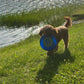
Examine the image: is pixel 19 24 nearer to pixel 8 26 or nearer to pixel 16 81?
pixel 8 26

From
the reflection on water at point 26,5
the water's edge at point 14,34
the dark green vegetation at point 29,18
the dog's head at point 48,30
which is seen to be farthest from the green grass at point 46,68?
the reflection on water at point 26,5

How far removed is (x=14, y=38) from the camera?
1358cm

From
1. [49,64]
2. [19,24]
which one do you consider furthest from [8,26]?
[49,64]

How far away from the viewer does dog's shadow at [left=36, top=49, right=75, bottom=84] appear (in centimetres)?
531

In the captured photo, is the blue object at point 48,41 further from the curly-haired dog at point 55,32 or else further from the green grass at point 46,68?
the green grass at point 46,68

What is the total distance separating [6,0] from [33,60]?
29.0m

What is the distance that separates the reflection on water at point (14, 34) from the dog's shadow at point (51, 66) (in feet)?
22.1

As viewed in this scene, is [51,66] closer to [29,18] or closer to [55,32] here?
[55,32]

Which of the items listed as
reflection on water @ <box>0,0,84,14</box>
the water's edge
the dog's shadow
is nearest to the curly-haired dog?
the dog's shadow

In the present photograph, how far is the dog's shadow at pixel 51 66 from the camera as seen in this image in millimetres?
5305

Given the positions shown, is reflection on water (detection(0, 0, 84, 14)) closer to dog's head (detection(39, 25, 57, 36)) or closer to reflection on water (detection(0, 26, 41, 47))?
reflection on water (detection(0, 26, 41, 47))

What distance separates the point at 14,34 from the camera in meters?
14.6

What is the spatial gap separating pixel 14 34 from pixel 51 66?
9.29 m

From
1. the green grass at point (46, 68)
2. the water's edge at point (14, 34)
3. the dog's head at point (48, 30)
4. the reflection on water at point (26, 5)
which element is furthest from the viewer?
the reflection on water at point (26, 5)
